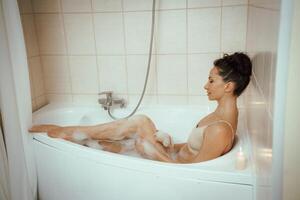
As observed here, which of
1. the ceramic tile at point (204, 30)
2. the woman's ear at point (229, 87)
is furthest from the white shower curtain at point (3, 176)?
the ceramic tile at point (204, 30)

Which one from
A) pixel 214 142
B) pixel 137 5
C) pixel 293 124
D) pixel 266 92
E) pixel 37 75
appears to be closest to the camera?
pixel 293 124

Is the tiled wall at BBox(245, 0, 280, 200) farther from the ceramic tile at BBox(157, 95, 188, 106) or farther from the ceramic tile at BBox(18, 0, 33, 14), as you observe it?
the ceramic tile at BBox(18, 0, 33, 14)

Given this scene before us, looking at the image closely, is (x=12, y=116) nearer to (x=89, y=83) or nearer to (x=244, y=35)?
(x=89, y=83)

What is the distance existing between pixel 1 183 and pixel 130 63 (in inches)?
42.5

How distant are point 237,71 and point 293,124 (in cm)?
74

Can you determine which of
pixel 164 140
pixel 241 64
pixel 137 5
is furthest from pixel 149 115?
pixel 241 64

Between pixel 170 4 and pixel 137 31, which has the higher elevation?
pixel 170 4

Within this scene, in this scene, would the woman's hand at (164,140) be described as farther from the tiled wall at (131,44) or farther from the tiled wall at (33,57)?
the tiled wall at (33,57)

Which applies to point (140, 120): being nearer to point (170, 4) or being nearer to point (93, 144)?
point (93, 144)

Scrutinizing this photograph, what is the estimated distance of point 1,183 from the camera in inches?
60.9

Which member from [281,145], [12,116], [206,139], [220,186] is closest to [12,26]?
[12,116]

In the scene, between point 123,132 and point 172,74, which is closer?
point 123,132

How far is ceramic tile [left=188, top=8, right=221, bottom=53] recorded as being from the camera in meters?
1.87

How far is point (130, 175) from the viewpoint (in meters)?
1.34
